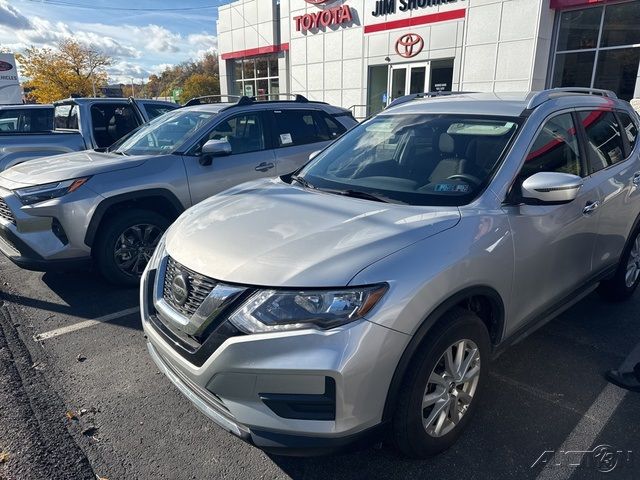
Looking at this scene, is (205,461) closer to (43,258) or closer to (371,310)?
(371,310)

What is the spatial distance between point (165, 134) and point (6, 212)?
1.76m

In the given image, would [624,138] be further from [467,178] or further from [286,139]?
[286,139]

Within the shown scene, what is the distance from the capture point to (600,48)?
42.9 feet

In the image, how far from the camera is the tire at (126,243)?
437cm

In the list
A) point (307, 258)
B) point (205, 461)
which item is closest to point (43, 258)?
point (205, 461)

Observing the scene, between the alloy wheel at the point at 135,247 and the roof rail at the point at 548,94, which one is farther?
the alloy wheel at the point at 135,247

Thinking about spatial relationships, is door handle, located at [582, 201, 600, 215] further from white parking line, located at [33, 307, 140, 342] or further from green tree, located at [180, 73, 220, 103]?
green tree, located at [180, 73, 220, 103]

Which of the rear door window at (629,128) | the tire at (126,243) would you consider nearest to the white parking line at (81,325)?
the tire at (126,243)

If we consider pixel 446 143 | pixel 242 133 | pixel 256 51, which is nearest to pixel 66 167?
pixel 242 133

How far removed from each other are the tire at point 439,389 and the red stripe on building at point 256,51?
Answer: 22137 mm

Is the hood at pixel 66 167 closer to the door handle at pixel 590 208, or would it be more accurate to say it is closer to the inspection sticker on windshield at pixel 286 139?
the inspection sticker on windshield at pixel 286 139

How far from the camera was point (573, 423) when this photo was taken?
2693mm

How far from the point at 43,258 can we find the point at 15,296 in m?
0.78

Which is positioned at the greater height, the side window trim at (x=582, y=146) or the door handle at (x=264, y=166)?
the side window trim at (x=582, y=146)
